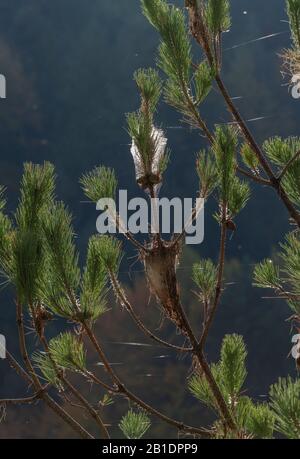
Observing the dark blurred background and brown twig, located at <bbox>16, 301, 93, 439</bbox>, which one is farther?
the dark blurred background

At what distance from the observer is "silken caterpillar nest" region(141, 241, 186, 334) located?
960 millimetres

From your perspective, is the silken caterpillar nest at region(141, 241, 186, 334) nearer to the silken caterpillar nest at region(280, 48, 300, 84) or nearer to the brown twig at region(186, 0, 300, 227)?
the brown twig at region(186, 0, 300, 227)

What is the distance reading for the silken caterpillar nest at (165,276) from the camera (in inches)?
37.8

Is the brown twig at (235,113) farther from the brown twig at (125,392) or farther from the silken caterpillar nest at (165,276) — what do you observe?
the brown twig at (125,392)

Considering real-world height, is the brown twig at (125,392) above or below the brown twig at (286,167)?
below

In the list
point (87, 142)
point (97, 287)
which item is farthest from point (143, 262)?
point (87, 142)

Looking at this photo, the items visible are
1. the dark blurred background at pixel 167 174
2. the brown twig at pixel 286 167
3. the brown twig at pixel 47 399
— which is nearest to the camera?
the brown twig at pixel 47 399

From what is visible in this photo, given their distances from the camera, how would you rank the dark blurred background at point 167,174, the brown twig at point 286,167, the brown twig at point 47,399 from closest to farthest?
the brown twig at point 47,399 < the brown twig at point 286,167 < the dark blurred background at point 167,174

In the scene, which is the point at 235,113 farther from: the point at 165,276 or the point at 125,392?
the point at 125,392

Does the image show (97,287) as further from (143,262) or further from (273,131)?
(273,131)

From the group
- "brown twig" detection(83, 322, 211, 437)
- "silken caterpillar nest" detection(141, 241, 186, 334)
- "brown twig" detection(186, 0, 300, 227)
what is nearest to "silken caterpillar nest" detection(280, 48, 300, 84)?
"brown twig" detection(186, 0, 300, 227)

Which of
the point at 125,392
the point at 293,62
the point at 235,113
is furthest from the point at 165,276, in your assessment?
the point at 293,62

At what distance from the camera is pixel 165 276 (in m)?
0.96

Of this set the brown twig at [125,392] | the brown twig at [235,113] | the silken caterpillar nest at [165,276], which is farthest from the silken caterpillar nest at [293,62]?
the brown twig at [125,392]
